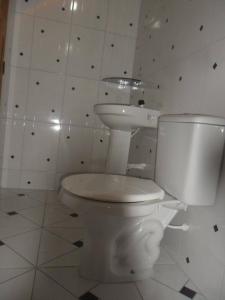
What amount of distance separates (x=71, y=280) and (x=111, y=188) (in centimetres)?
49

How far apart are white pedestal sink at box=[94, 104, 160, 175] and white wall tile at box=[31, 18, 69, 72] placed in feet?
2.98

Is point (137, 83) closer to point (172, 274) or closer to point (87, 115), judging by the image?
point (87, 115)

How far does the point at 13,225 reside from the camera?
→ 1740 millimetres

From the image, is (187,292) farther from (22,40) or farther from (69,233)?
(22,40)

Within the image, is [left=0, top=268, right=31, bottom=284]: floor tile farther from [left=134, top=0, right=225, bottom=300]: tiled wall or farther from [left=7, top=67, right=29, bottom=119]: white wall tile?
[left=7, top=67, right=29, bottom=119]: white wall tile

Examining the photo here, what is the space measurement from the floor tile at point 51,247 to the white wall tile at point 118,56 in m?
1.60

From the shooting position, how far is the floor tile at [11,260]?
4.26 ft

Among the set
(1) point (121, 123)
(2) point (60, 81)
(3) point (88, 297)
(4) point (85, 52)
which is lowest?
(3) point (88, 297)

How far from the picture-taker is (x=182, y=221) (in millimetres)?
1474

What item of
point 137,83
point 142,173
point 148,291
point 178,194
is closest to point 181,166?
point 178,194

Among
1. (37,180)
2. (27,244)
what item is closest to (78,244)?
(27,244)

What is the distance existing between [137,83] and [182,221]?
1.40 meters

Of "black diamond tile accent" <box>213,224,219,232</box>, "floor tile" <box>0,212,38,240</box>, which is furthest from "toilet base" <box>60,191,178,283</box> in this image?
"floor tile" <box>0,212,38,240</box>

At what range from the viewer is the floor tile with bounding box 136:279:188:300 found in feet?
3.92
